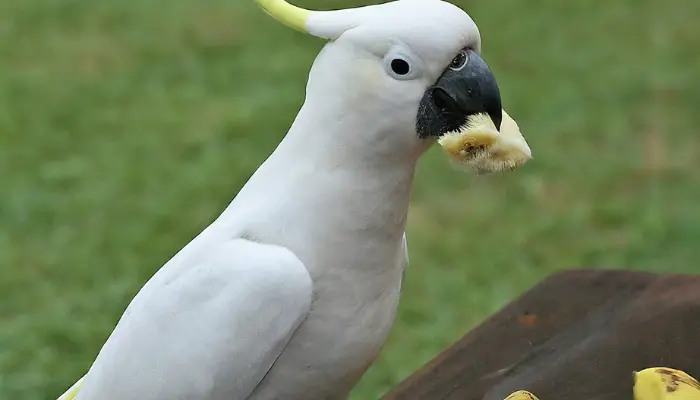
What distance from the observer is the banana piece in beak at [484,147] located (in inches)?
40.6

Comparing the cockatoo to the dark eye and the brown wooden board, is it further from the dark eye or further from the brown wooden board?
the brown wooden board

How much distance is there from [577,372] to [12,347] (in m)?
1.45

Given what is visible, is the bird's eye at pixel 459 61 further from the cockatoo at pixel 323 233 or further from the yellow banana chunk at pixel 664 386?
the yellow banana chunk at pixel 664 386

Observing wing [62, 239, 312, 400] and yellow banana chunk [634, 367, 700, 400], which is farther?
yellow banana chunk [634, 367, 700, 400]

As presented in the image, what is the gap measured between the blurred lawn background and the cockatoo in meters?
1.17

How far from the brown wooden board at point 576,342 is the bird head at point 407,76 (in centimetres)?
67

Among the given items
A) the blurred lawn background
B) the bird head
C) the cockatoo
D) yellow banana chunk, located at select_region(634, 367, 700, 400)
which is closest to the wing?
the cockatoo

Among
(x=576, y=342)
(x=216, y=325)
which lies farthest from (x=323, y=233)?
(x=576, y=342)

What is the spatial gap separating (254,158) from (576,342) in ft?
5.57

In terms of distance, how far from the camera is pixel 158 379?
1.09 meters

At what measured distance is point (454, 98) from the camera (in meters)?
1.02

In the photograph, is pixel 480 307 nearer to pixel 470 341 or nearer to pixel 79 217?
pixel 470 341

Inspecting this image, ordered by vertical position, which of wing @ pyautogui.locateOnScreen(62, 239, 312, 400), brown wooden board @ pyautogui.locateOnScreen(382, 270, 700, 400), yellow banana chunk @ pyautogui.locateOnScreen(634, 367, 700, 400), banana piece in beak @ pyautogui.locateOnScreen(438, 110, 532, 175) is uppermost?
banana piece in beak @ pyautogui.locateOnScreen(438, 110, 532, 175)

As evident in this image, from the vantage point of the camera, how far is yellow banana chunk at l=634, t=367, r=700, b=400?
125cm
